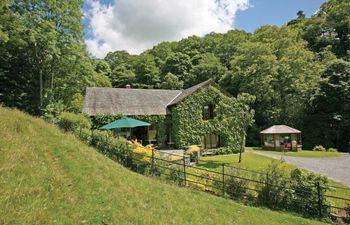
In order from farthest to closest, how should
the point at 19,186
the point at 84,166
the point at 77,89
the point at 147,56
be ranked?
1. the point at 147,56
2. the point at 77,89
3. the point at 84,166
4. the point at 19,186

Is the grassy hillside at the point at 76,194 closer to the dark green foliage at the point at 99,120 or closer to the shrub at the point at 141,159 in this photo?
the shrub at the point at 141,159

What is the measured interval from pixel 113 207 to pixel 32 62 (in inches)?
709

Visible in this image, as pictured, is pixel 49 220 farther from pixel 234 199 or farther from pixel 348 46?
pixel 348 46

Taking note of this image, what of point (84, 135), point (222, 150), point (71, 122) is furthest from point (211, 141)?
point (84, 135)

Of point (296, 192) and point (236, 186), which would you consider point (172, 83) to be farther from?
point (296, 192)

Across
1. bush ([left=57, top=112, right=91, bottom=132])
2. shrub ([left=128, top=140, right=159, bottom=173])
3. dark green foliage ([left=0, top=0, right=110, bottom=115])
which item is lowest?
shrub ([left=128, top=140, right=159, bottom=173])

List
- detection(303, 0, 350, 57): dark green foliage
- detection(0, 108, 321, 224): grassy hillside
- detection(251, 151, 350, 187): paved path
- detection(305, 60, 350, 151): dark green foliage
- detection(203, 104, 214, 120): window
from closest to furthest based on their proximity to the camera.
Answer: detection(0, 108, 321, 224): grassy hillside < detection(251, 151, 350, 187): paved path < detection(203, 104, 214, 120): window < detection(305, 60, 350, 151): dark green foliage < detection(303, 0, 350, 57): dark green foliage

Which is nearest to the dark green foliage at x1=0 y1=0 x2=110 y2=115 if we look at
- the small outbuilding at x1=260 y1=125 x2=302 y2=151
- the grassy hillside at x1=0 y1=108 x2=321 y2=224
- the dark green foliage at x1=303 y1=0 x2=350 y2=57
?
the grassy hillside at x1=0 y1=108 x2=321 y2=224

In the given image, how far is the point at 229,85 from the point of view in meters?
42.5

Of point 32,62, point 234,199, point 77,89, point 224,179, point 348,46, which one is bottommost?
point 234,199

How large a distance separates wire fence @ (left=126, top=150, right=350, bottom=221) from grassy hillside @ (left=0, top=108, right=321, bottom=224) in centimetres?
98

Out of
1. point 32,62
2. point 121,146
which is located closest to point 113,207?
point 121,146

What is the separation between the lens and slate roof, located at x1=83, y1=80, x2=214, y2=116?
23453 millimetres

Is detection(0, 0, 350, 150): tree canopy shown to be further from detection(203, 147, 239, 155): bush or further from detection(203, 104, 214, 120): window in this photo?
detection(203, 147, 239, 155): bush
